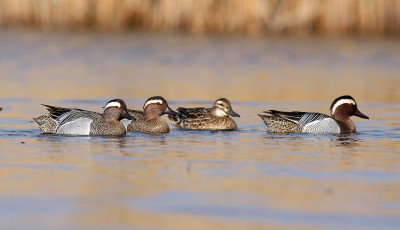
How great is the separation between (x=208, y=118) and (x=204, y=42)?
488 inches

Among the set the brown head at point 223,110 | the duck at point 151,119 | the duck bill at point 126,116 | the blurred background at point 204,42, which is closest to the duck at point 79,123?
the duck bill at point 126,116

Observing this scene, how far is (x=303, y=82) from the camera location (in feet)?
63.1

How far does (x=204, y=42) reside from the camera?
25.4 meters

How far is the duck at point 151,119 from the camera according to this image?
40.5ft

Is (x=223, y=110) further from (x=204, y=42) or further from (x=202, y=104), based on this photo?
(x=204, y=42)

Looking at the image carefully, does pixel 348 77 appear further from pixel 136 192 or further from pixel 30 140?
pixel 136 192

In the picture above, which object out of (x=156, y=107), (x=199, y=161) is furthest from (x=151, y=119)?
(x=199, y=161)

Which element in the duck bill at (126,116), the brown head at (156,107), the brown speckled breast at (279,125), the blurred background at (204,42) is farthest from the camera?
the blurred background at (204,42)

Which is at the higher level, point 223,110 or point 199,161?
point 223,110

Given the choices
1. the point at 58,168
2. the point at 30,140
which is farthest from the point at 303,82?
the point at 58,168

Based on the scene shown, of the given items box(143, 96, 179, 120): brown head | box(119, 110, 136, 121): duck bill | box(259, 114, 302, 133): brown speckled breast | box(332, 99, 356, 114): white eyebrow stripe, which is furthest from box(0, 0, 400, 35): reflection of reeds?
box(119, 110, 136, 121): duck bill

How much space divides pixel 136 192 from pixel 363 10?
700 inches

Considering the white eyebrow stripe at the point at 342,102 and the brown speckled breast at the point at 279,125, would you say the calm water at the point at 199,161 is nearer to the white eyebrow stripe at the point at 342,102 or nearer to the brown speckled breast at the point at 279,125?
the brown speckled breast at the point at 279,125

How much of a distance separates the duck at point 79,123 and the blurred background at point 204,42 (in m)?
6.53
